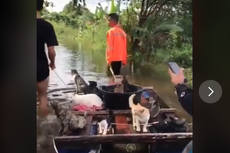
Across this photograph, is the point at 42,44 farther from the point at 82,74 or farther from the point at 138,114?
the point at 138,114

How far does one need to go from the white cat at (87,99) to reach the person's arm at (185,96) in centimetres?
→ 21

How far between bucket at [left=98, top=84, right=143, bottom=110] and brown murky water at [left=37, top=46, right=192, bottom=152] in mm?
16

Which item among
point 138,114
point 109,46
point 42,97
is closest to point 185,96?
point 138,114

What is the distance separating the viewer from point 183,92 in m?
0.94

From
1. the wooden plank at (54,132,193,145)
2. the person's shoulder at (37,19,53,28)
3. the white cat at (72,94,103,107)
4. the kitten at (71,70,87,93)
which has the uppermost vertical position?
the person's shoulder at (37,19,53,28)

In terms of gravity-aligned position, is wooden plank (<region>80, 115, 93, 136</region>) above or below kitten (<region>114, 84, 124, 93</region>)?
below

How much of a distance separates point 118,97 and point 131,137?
4.2 inches

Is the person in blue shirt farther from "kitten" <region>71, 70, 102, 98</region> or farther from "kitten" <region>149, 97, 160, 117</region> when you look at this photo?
"kitten" <region>71, 70, 102, 98</region>

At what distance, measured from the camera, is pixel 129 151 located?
3.12 ft

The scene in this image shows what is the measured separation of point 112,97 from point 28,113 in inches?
8.4

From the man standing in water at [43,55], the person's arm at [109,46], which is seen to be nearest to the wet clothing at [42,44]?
the man standing in water at [43,55]

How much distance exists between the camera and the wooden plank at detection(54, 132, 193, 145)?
93cm

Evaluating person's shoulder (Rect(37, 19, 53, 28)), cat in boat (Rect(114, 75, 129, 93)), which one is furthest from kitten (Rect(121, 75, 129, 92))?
person's shoulder (Rect(37, 19, 53, 28))

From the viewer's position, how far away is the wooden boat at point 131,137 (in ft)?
3.05
